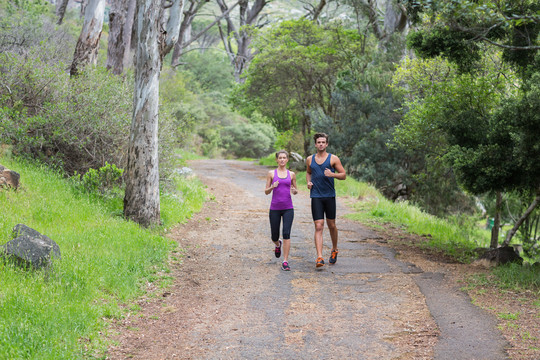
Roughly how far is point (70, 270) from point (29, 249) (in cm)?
49

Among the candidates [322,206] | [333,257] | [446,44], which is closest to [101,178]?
[322,206]

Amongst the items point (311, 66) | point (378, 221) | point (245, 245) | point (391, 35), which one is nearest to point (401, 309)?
point (245, 245)

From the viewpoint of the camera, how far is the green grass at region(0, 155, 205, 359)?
14.2 feet

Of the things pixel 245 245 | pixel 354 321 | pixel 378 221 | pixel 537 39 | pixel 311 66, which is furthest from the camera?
pixel 311 66

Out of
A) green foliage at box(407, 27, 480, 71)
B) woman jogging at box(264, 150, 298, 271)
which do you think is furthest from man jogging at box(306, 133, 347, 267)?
green foliage at box(407, 27, 480, 71)

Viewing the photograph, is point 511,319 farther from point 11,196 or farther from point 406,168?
point 406,168

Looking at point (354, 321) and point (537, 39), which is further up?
point (537, 39)

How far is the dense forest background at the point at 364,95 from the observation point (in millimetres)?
8211

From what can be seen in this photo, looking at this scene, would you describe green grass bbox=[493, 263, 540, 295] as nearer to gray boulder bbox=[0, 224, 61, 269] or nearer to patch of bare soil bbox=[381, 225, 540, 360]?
patch of bare soil bbox=[381, 225, 540, 360]

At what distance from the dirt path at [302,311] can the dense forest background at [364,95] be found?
241cm

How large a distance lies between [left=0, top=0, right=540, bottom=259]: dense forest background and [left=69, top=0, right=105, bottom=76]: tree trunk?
0.11ft

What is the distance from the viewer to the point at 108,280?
5.97 meters

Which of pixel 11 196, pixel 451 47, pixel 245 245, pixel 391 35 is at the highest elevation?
pixel 391 35

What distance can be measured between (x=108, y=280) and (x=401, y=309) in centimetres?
341
